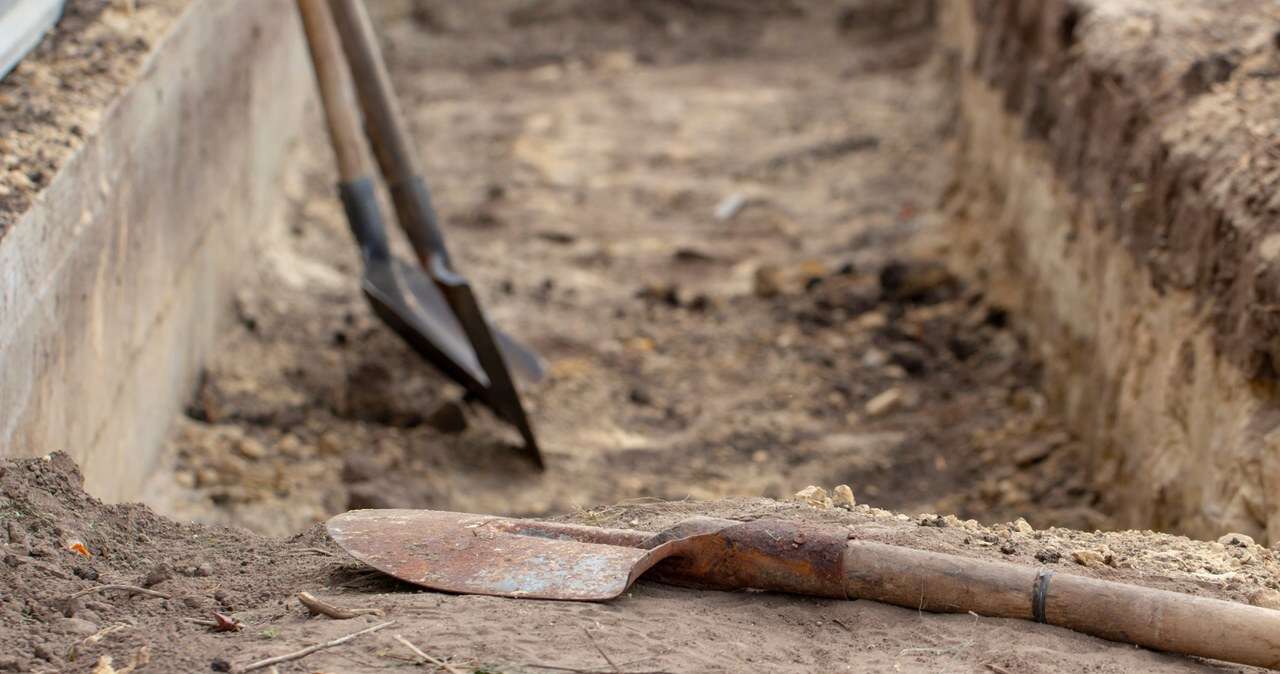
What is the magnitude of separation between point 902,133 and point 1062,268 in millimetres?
2651

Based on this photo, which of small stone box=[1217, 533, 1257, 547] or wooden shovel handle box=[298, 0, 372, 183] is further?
wooden shovel handle box=[298, 0, 372, 183]

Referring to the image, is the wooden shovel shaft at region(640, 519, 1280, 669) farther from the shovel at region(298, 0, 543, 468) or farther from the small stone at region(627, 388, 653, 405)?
the small stone at region(627, 388, 653, 405)

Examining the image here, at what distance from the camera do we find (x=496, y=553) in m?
2.32

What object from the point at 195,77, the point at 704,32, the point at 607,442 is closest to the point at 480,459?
the point at 607,442

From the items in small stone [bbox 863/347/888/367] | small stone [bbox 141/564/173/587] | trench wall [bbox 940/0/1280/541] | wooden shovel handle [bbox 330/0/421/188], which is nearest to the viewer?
small stone [bbox 141/564/173/587]

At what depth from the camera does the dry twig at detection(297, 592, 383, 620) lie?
2.13m

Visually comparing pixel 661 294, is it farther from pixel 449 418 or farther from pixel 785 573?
pixel 785 573

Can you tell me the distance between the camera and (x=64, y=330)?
3.16 meters

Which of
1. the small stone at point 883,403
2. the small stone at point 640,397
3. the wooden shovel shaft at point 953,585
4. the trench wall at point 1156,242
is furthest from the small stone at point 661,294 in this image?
the wooden shovel shaft at point 953,585

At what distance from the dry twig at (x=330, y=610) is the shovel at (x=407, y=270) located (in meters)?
2.28

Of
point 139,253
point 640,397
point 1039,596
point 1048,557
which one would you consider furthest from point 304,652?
point 640,397

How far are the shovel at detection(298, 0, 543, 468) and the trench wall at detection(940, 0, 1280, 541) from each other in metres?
1.82

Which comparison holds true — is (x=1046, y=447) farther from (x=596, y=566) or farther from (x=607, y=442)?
(x=596, y=566)

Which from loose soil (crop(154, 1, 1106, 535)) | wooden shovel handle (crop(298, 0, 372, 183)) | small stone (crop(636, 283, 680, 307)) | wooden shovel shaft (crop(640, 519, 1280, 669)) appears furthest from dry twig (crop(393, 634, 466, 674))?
small stone (crop(636, 283, 680, 307))
